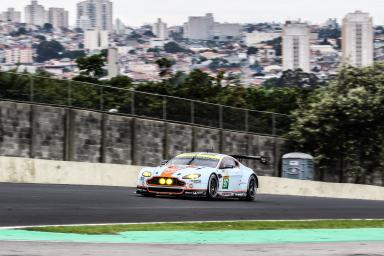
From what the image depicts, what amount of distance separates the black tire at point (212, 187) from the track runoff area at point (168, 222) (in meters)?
0.50

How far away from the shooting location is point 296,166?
147ft

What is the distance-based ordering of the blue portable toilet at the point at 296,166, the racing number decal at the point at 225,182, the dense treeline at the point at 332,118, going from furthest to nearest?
the blue portable toilet at the point at 296,166
the dense treeline at the point at 332,118
the racing number decal at the point at 225,182

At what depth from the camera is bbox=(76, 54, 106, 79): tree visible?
72.4 m

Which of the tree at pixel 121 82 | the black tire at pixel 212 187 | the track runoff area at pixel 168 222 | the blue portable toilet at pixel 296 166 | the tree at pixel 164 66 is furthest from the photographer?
the tree at pixel 164 66

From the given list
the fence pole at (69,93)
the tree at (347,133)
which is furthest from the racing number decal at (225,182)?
the tree at (347,133)

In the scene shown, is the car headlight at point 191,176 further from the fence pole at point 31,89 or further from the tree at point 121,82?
the tree at point 121,82

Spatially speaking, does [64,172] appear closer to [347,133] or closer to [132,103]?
[132,103]

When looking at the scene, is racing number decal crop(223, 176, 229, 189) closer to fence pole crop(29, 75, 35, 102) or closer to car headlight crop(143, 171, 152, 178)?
car headlight crop(143, 171, 152, 178)

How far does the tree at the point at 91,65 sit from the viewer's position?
7238cm

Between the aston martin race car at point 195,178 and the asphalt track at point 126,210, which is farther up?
the aston martin race car at point 195,178

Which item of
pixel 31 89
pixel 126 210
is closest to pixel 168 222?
pixel 126 210

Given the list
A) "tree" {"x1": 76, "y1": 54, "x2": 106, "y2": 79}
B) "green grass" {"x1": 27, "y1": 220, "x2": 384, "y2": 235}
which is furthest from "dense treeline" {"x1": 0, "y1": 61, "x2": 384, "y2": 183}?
"tree" {"x1": 76, "y1": 54, "x2": 106, "y2": 79}

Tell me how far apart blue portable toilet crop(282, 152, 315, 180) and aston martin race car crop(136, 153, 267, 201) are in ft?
63.6

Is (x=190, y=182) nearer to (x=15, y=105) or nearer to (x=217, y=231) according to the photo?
(x=217, y=231)
